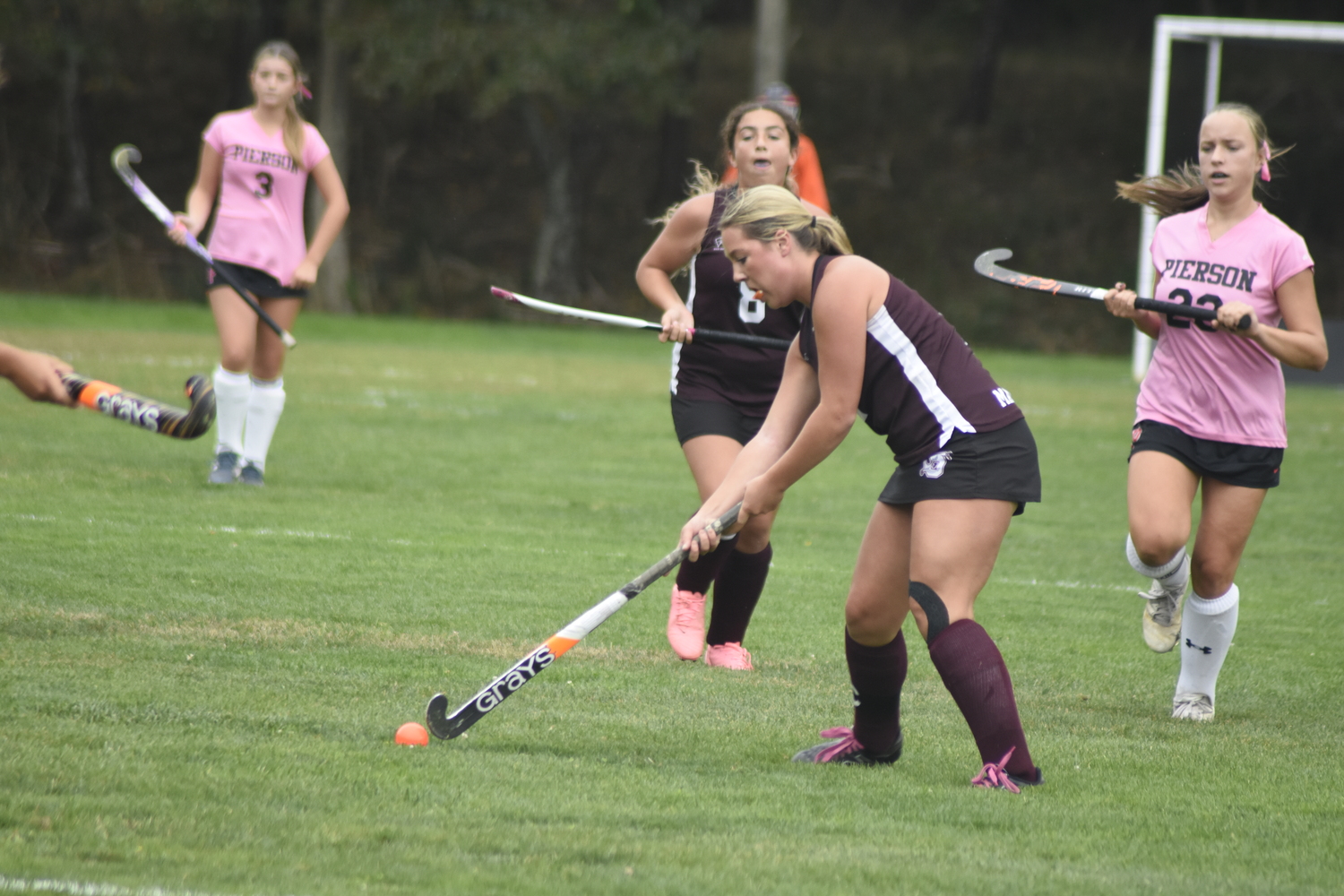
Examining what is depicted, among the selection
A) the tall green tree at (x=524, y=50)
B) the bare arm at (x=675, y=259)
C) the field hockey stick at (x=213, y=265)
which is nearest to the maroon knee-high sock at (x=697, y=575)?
the bare arm at (x=675, y=259)

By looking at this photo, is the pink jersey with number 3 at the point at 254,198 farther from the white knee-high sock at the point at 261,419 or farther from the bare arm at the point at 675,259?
the bare arm at the point at 675,259

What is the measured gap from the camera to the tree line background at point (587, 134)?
23.7 metres

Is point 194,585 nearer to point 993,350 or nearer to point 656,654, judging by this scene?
point 656,654

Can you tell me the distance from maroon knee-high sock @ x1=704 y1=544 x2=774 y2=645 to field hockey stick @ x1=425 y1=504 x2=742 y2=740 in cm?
121

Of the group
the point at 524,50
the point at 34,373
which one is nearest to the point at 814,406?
the point at 34,373

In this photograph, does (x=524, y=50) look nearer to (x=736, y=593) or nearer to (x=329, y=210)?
(x=329, y=210)

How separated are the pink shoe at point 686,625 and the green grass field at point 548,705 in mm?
182

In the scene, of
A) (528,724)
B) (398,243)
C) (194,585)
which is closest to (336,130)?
(398,243)

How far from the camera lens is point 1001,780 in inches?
152

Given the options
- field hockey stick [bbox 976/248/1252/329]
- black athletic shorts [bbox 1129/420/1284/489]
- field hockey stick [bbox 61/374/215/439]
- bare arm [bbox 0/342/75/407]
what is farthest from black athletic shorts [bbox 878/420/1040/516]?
bare arm [bbox 0/342/75/407]

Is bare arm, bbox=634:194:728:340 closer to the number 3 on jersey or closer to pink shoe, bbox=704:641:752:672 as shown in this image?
the number 3 on jersey

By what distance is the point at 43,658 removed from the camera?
15.0 feet

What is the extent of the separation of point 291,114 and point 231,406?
1.57 metres

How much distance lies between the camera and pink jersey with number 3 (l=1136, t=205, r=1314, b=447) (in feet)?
16.0
